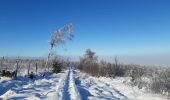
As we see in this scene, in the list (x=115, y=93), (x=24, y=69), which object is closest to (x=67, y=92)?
(x=115, y=93)

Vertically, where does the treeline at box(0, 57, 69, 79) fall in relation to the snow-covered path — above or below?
above

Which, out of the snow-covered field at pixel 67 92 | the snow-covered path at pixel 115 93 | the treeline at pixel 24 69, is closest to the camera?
the snow-covered field at pixel 67 92

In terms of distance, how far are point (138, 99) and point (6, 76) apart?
Answer: 16432mm

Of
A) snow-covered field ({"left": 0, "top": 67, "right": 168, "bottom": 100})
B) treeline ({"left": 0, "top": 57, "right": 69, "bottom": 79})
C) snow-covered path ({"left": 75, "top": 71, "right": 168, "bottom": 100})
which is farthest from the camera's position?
treeline ({"left": 0, "top": 57, "right": 69, "bottom": 79})

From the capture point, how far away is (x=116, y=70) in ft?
149

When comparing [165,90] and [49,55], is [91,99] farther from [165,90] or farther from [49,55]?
[49,55]

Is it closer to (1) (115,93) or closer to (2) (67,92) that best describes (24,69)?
(2) (67,92)

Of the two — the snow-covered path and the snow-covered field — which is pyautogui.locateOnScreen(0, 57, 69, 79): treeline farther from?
the snow-covered path

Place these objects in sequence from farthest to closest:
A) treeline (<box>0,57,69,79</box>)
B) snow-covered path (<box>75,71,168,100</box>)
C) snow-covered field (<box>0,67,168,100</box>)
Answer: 1. treeline (<box>0,57,69,79</box>)
2. snow-covered path (<box>75,71,168,100</box>)
3. snow-covered field (<box>0,67,168,100</box>)

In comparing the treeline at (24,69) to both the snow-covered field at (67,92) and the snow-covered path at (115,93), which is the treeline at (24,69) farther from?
the snow-covered path at (115,93)

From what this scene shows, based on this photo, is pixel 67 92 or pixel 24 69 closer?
pixel 67 92

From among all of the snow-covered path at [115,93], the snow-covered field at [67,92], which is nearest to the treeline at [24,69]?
the snow-covered field at [67,92]

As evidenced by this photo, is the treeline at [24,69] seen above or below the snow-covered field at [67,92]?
above

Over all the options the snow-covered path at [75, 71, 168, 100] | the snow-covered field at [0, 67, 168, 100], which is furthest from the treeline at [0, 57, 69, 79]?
the snow-covered path at [75, 71, 168, 100]
